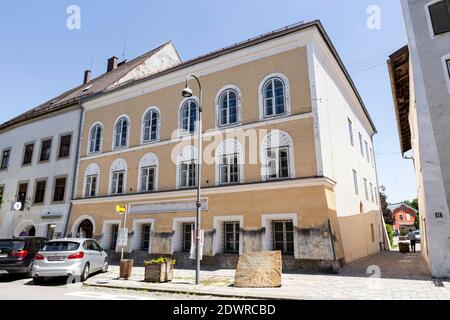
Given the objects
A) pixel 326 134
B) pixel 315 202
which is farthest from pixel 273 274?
pixel 326 134

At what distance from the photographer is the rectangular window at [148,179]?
18056mm

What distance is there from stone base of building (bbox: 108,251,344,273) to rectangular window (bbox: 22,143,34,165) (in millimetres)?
13019

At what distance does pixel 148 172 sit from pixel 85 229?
661 cm

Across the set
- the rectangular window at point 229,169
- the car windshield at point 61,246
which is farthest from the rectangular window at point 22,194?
the rectangular window at point 229,169

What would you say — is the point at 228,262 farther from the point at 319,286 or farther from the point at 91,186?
the point at 91,186

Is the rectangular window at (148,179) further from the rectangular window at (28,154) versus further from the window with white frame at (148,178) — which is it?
the rectangular window at (28,154)

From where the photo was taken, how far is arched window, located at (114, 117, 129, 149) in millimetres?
20272

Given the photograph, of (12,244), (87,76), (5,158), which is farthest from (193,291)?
(87,76)

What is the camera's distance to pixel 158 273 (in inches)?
419

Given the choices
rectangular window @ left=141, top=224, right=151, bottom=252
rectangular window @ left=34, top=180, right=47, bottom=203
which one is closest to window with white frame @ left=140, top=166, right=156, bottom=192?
rectangular window @ left=141, top=224, right=151, bottom=252

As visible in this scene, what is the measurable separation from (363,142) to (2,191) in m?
30.8

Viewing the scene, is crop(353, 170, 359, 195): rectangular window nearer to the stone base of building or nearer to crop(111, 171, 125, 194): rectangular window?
the stone base of building
